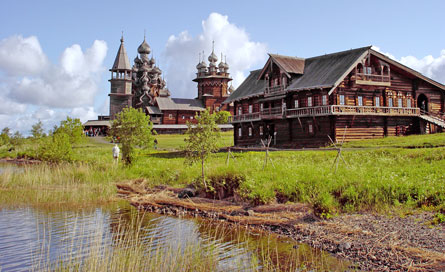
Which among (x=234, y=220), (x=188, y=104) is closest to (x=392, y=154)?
(x=234, y=220)

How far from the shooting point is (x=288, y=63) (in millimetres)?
38812

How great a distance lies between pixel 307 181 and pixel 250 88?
31.1 metres

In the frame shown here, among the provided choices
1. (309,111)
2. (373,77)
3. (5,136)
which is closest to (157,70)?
(5,136)

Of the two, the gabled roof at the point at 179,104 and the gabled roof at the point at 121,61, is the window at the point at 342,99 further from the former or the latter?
the gabled roof at the point at 121,61

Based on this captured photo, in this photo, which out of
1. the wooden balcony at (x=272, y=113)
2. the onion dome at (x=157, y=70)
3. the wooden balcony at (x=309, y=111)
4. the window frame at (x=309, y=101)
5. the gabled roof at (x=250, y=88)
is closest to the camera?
the wooden balcony at (x=309, y=111)

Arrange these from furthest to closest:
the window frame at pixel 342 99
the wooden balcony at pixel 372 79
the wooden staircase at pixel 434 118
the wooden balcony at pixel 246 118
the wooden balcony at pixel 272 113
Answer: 1. the wooden balcony at pixel 246 118
2. the wooden balcony at pixel 272 113
3. the wooden staircase at pixel 434 118
4. the window frame at pixel 342 99
5. the wooden balcony at pixel 372 79

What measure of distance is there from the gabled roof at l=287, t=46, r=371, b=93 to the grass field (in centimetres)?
1048

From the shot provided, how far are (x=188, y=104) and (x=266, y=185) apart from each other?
223 feet

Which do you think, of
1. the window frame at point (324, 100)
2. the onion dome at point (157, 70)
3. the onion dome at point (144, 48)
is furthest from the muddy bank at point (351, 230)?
the onion dome at point (144, 48)

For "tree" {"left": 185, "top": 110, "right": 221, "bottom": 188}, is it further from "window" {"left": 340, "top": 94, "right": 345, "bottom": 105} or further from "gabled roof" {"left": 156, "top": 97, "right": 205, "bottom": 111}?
"gabled roof" {"left": 156, "top": 97, "right": 205, "bottom": 111}

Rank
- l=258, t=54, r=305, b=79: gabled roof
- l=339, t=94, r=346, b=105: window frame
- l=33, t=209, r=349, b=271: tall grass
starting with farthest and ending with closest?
l=258, t=54, r=305, b=79: gabled roof < l=339, t=94, r=346, b=105: window frame < l=33, t=209, r=349, b=271: tall grass

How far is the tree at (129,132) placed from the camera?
24328 millimetres

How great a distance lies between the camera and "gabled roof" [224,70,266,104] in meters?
42.2

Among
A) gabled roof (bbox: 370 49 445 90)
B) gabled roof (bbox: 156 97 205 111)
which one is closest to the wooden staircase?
gabled roof (bbox: 370 49 445 90)
